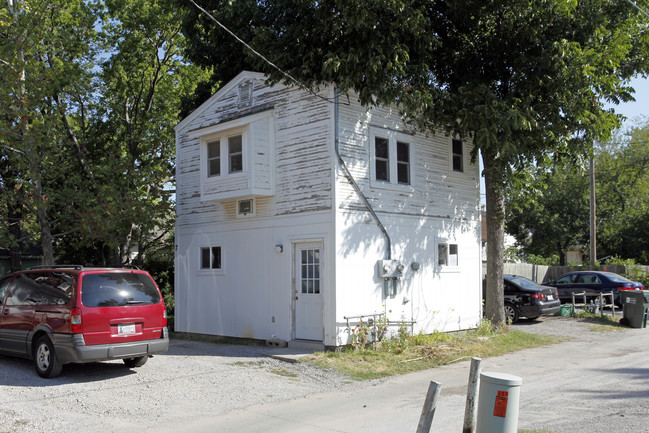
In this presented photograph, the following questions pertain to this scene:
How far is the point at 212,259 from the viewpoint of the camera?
15430 mm

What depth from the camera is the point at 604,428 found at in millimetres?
6863

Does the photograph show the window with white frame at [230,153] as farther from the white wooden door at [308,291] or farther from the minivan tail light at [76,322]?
the minivan tail light at [76,322]

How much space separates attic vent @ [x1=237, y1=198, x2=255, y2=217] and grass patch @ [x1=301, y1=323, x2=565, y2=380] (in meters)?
4.08

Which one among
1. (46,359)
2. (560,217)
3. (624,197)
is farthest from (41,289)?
(624,197)

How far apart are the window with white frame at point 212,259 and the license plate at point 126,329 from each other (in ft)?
17.8

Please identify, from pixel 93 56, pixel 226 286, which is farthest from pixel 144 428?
pixel 93 56

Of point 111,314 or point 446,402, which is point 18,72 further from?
point 446,402

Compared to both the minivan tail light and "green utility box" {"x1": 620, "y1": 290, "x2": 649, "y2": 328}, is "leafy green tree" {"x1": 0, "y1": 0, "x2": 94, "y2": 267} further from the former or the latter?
"green utility box" {"x1": 620, "y1": 290, "x2": 649, "y2": 328}

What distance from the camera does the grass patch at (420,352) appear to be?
11234 millimetres

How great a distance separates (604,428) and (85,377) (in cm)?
777

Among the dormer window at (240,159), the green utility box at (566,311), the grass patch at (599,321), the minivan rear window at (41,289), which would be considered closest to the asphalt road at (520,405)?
the minivan rear window at (41,289)

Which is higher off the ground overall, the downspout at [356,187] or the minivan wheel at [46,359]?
the downspout at [356,187]

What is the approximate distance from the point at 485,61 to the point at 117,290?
420 inches

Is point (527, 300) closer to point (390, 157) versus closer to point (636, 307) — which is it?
point (636, 307)
